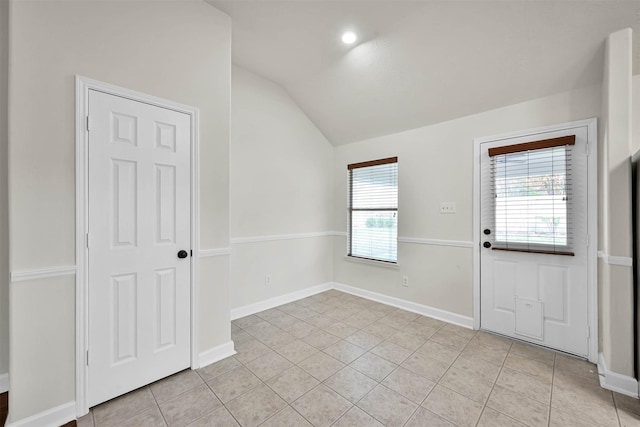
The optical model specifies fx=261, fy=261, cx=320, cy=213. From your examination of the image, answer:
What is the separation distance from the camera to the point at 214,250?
7.44 feet

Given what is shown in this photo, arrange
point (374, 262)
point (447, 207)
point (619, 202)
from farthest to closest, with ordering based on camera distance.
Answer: point (374, 262), point (447, 207), point (619, 202)

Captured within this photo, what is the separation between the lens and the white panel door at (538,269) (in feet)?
7.63

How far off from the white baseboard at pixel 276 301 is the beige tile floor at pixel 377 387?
1.28ft

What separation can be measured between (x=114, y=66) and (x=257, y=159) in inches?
67.9

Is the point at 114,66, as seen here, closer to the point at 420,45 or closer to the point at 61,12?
the point at 61,12

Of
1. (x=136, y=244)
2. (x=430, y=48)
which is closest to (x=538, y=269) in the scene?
(x=430, y=48)

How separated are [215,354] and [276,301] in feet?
4.36

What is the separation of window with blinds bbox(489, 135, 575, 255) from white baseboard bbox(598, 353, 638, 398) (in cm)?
95

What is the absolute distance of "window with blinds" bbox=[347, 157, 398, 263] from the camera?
364 centimetres

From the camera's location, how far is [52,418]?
1574mm

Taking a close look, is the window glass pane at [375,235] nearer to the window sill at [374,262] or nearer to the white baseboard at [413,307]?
the window sill at [374,262]

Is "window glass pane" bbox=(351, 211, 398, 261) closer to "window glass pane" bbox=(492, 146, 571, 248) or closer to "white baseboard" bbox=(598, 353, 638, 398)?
"window glass pane" bbox=(492, 146, 571, 248)

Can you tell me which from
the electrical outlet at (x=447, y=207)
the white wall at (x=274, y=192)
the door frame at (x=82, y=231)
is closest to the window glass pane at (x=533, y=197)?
the electrical outlet at (x=447, y=207)

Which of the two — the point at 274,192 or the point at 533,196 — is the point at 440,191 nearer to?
the point at 533,196
